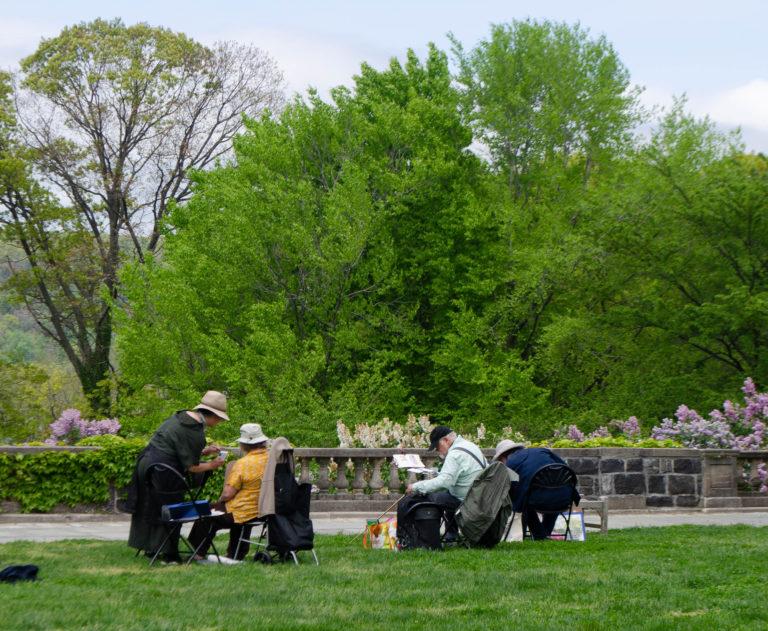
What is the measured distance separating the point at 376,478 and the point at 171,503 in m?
5.45

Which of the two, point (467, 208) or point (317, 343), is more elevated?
point (467, 208)

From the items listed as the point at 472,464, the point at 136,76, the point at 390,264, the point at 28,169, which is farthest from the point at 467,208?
the point at 472,464

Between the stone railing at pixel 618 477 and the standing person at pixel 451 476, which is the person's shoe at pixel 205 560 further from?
the stone railing at pixel 618 477

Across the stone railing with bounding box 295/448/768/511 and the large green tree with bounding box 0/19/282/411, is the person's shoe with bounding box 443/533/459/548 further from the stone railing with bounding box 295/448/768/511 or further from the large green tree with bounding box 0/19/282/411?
the large green tree with bounding box 0/19/282/411

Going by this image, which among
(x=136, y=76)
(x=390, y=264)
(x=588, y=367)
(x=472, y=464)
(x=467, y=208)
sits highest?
(x=136, y=76)

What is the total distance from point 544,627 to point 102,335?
29.1 meters

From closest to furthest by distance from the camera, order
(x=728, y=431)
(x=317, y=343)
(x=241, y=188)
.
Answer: (x=728, y=431) → (x=317, y=343) → (x=241, y=188)

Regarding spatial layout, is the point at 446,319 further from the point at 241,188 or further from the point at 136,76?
the point at 136,76

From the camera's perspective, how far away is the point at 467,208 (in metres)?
27.0

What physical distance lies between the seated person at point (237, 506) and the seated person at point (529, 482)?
114 inches

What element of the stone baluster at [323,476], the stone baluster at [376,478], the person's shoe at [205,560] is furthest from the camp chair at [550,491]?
the stone baluster at [323,476]

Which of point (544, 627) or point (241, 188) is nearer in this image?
point (544, 627)

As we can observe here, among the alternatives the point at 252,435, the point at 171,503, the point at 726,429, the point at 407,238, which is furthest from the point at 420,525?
the point at 407,238

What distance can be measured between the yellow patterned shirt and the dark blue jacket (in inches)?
113
